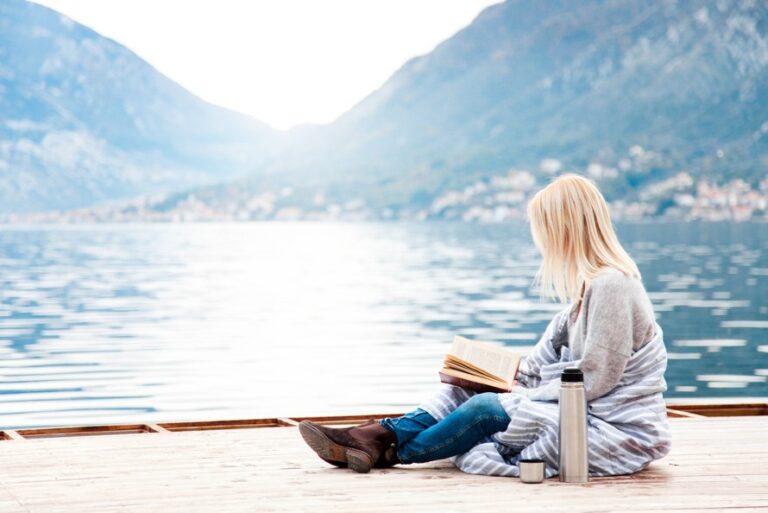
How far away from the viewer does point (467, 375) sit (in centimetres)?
509

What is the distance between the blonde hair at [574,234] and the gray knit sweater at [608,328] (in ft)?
0.20

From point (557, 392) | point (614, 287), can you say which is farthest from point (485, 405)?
point (614, 287)

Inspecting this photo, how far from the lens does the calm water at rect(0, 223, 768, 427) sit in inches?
583

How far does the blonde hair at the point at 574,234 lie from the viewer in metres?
4.71

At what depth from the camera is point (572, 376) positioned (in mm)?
4711

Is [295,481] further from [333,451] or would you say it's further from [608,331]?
[608,331]

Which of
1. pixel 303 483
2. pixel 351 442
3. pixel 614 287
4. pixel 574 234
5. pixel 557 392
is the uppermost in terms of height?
pixel 574 234

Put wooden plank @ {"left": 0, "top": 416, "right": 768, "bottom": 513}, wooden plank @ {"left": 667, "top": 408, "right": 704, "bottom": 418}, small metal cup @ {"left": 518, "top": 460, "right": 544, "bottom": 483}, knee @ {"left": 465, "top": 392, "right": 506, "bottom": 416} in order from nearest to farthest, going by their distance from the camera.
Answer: wooden plank @ {"left": 0, "top": 416, "right": 768, "bottom": 513}
small metal cup @ {"left": 518, "top": 460, "right": 544, "bottom": 483}
knee @ {"left": 465, "top": 392, "right": 506, "bottom": 416}
wooden plank @ {"left": 667, "top": 408, "right": 704, "bottom": 418}

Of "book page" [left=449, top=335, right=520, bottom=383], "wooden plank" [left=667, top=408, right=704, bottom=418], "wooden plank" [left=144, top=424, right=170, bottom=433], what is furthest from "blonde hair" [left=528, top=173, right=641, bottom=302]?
"wooden plank" [left=144, top=424, right=170, bottom=433]

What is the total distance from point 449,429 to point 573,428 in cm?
53

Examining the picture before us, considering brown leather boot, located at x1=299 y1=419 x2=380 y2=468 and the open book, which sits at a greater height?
the open book

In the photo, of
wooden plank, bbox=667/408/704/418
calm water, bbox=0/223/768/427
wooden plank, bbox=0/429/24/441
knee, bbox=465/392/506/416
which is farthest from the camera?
calm water, bbox=0/223/768/427

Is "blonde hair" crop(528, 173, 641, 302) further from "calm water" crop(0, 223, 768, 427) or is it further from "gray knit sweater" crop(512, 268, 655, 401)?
"calm water" crop(0, 223, 768, 427)

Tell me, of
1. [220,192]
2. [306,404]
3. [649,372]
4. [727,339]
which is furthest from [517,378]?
[220,192]
